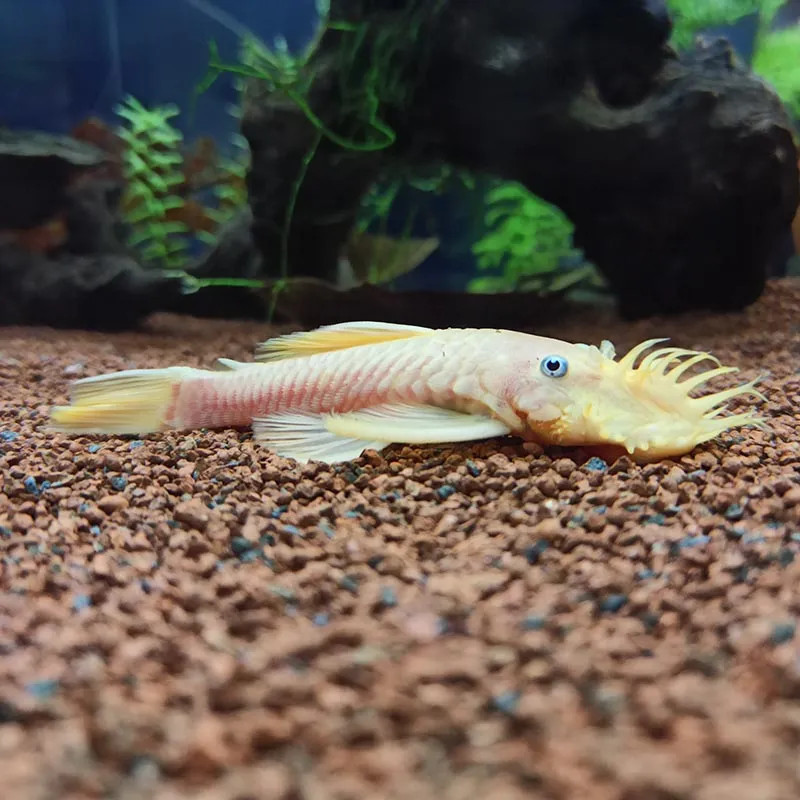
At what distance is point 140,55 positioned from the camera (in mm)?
8539

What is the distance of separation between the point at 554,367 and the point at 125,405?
1.65m

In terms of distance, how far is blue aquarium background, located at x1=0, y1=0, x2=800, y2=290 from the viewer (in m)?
7.89

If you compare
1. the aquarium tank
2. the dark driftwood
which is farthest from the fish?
the dark driftwood

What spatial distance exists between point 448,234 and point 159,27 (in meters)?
4.09

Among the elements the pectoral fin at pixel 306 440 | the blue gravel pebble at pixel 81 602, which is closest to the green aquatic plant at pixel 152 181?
the pectoral fin at pixel 306 440

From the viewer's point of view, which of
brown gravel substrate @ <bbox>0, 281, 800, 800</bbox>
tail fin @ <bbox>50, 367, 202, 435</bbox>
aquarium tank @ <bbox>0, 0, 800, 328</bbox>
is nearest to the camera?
brown gravel substrate @ <bbox>0, 281, 800, 800</bbox>

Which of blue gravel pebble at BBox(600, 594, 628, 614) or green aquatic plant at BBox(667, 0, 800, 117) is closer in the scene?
blue gravel pebble at BBox(600, 594, 628, 614)

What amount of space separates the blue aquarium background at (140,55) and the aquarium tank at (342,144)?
0.07 feet

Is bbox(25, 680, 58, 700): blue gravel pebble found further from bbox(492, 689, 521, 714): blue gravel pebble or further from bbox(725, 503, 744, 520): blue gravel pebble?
bbox(725, 503, 744, 520): blue gravel pebble

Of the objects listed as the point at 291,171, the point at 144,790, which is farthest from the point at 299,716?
the point at 291,171

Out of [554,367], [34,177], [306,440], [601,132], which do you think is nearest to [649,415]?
[554,367]

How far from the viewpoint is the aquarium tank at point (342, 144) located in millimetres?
4824

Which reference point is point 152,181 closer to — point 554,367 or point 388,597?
point 554,367

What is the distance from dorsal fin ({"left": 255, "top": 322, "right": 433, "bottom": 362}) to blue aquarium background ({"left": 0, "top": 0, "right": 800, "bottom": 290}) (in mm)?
4698
